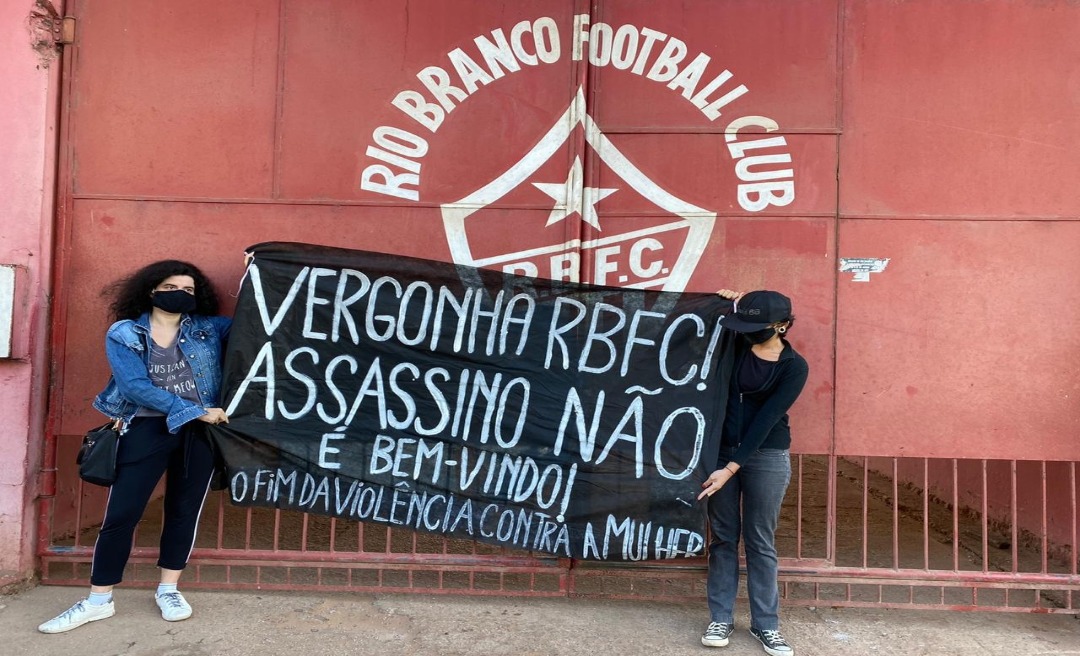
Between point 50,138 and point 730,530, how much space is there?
4254 mm

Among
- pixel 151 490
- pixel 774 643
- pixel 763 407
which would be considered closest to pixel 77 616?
pixel 151 490

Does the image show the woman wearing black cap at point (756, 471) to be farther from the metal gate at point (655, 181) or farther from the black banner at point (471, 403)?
the metal gate at point (655, 181)

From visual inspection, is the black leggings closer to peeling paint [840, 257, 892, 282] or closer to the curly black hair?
the curly black hair

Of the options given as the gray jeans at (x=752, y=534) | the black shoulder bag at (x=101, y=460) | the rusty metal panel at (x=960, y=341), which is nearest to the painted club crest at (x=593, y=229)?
the rusty metal panel at (x=960, y=341)

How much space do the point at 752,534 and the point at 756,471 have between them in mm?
312

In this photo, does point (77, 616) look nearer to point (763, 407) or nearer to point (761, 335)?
point (763, 407)

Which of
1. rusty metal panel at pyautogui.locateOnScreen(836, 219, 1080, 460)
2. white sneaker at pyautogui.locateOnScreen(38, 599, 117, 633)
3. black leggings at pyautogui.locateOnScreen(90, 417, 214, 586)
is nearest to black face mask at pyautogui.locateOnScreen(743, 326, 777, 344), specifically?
rusty metal panel at pyautogui.locateOnScreen(836, 219, 1080, 460)

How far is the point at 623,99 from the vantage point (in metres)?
4.24

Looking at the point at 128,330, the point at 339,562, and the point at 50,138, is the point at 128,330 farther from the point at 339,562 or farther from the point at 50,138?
the point at 339,562

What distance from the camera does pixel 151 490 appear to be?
3.79m

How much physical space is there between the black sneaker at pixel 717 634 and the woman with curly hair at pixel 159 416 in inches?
103

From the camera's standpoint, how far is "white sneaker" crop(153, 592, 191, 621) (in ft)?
12.5

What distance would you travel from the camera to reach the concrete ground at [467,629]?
359 cm

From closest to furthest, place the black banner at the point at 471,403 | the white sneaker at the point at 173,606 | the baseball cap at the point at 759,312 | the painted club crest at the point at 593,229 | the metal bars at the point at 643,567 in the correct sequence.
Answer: the baseball cap at the point at 759,312 → the white sneaker at the point at 173,606 → the black banner at the point at 471,403 → the metal bars at the point at 643,567 → the painted club crest at the point at 593,229
